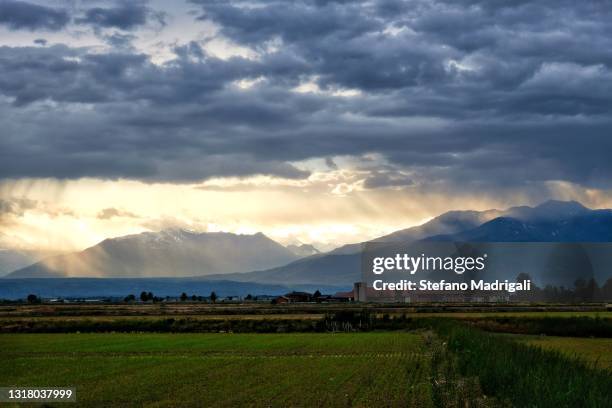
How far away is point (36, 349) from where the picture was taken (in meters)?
59.9

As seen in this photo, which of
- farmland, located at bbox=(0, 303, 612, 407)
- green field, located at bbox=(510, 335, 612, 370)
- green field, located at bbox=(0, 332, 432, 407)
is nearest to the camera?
farmland, located at bbox=(0, 303, 612, 407)

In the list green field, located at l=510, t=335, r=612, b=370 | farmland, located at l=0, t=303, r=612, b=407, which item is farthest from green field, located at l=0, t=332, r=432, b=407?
green field, located at l=510, t=335, r=612, b=370

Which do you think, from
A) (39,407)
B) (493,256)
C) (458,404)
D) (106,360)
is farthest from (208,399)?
→ (493,256)

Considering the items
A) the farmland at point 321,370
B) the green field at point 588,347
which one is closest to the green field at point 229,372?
the farmland at point 321,370

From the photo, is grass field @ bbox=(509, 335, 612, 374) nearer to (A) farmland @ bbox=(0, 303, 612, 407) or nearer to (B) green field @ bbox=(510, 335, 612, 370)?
(B) green field @ bbox=(510, 335, 612, 370)

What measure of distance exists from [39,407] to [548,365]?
16.7m

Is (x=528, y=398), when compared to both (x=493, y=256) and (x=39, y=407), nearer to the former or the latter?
(x=39, y=407)

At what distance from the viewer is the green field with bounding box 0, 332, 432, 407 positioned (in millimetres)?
29328

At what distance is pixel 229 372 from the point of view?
131 ft

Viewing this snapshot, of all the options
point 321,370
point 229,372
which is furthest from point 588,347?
point 229,372

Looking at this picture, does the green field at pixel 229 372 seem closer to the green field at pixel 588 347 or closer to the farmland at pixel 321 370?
the farmland at pixel 321 370

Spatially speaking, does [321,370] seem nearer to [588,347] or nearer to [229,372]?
[229,372]

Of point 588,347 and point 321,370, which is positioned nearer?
point 321,370

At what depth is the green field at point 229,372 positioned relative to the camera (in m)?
29.3
